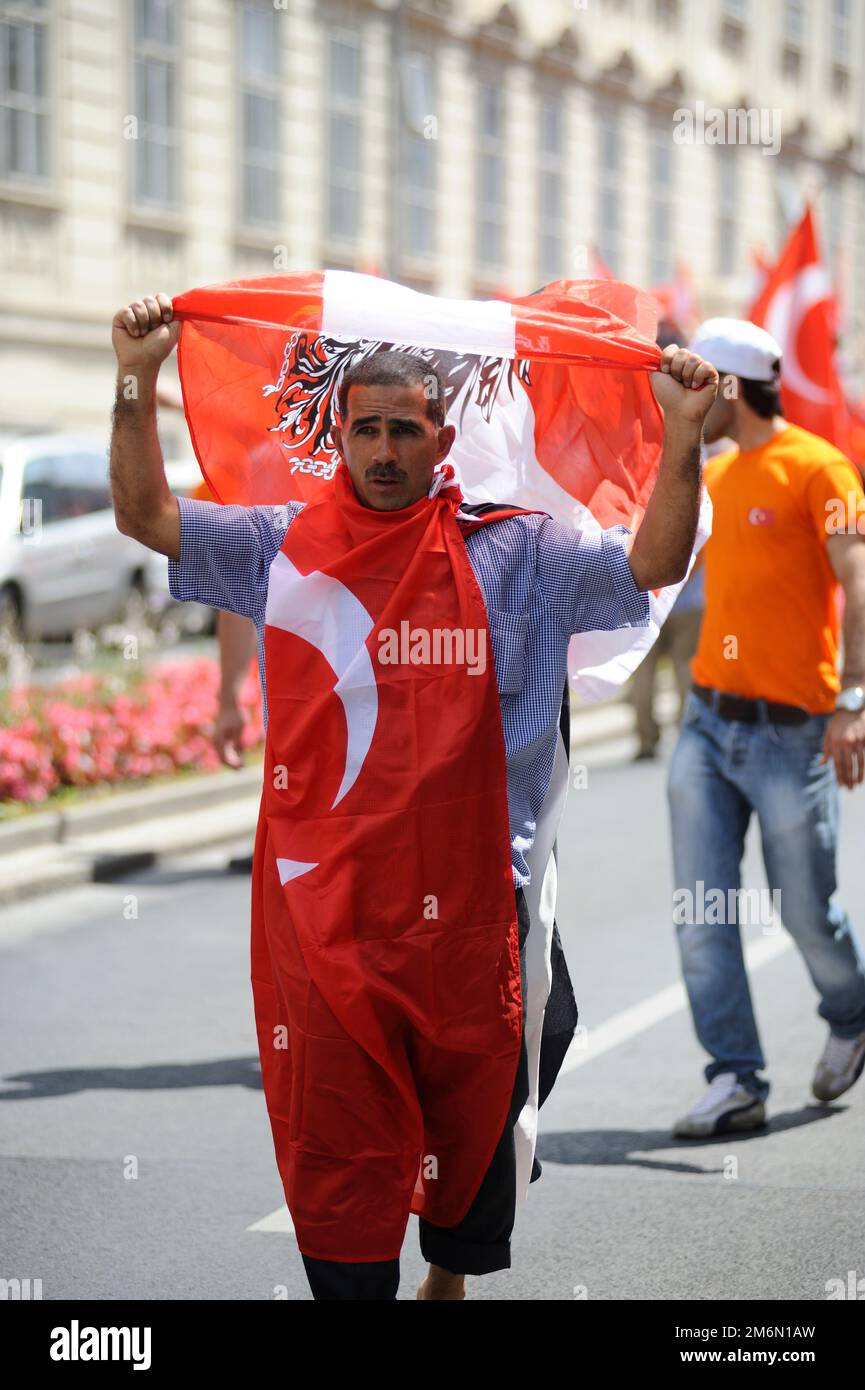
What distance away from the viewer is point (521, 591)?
371cm

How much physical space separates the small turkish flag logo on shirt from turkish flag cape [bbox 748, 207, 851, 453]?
30.5 ft

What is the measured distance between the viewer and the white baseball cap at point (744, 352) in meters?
5.53

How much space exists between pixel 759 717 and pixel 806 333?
10.3 meters

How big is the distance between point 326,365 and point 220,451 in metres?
0.27

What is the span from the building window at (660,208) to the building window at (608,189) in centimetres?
118

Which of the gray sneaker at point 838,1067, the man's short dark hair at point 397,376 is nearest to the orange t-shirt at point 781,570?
the gray sneaker at point 838,1067

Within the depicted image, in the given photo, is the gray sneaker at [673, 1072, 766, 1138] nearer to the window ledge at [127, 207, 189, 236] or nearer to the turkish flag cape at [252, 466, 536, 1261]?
the turkish flag cape at [252, 466, 536, 1261]

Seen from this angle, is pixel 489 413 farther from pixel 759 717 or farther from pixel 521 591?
pixel 759 717

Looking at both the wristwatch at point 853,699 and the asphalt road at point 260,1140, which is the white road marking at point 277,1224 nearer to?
the asphalt road at point 260,1140

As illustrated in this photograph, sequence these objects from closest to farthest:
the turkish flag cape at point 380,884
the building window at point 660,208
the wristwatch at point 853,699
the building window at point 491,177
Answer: the turkish flag cape at point 380,884 < the wristwatch at point 853,699 < the building window at point 491,177 < the building window at point 660,208

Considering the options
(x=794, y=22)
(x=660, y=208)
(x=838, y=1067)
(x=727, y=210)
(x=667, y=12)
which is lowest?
(x=838, y=1067)

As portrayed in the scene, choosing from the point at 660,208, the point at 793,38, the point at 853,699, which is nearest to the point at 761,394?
the point at 853,699

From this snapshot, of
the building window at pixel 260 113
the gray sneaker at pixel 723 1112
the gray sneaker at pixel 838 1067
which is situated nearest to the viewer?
the gray sneaker at pixel 723 1112
